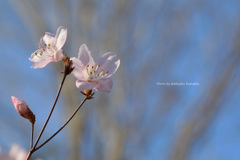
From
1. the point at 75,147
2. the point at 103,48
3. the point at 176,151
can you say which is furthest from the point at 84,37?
the point at 176,151

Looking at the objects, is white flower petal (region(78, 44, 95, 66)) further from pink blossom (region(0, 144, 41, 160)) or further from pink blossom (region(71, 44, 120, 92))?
pink blossom (region(0, 144, 41, 160))

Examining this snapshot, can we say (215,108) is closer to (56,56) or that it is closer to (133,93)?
(133,93)

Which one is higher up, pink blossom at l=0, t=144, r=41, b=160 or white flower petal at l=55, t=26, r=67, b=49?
white flower petal at l=55, t=26, r=67, b=49

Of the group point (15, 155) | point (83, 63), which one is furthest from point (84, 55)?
point (15, 155)

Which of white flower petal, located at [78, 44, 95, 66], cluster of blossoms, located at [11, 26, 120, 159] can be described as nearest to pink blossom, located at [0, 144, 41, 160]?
cluster of blossoms, located at [11, 26, 120, 159]

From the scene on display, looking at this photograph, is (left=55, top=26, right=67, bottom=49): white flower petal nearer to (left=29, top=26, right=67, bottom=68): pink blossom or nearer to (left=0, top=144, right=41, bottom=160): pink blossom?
(left=29, top=26, right=67, bottom=68): pink blossom

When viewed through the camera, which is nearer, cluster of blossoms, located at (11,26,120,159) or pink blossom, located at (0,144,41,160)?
cluster of blossoms, located at (11,26,120,159)

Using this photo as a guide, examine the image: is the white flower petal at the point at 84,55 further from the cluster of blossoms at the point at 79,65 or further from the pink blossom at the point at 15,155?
the pink blossom at the point at 15,155

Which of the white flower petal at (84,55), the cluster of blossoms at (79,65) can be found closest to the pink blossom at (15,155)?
the cluster of blossoms at (79,65)
